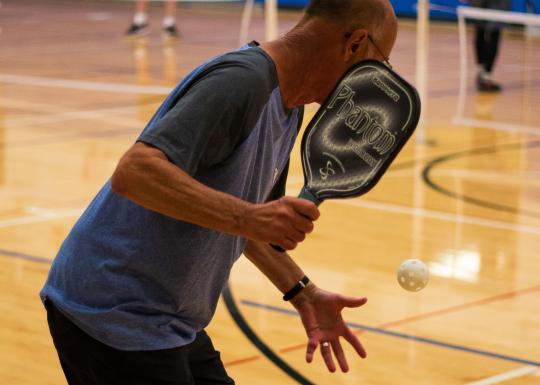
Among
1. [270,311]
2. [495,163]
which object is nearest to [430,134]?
[495,163]

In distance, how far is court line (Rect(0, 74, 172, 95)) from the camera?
1119 cm

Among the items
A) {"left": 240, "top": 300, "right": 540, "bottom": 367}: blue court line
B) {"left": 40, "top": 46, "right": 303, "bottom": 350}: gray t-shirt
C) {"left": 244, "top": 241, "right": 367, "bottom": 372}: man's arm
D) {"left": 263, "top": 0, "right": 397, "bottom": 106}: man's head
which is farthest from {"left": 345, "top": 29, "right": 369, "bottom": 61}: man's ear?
{"left": 240, "top": 300, "right": 540, "bottom": 367}: blue court line

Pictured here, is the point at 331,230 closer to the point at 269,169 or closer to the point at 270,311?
the point at 270,311

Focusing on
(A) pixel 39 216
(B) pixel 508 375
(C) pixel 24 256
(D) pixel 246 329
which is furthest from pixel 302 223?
(A) pixel 39 216

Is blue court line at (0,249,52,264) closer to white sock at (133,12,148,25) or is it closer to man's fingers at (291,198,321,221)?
man's fingers at (291,198,321,221)

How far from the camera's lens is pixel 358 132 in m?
2.31

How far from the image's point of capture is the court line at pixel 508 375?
4.08 m

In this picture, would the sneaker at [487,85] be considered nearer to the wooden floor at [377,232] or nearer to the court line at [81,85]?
the wooden floor at [377,232]

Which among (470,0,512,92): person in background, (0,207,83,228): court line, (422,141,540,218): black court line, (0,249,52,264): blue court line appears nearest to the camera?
(0,249,52,264): blue court line

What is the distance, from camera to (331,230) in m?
6.29

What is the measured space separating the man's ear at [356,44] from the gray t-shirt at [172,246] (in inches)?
6.4

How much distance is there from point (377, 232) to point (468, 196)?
1106 mm

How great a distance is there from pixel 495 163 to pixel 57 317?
6030 mm

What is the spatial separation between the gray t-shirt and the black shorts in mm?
25
